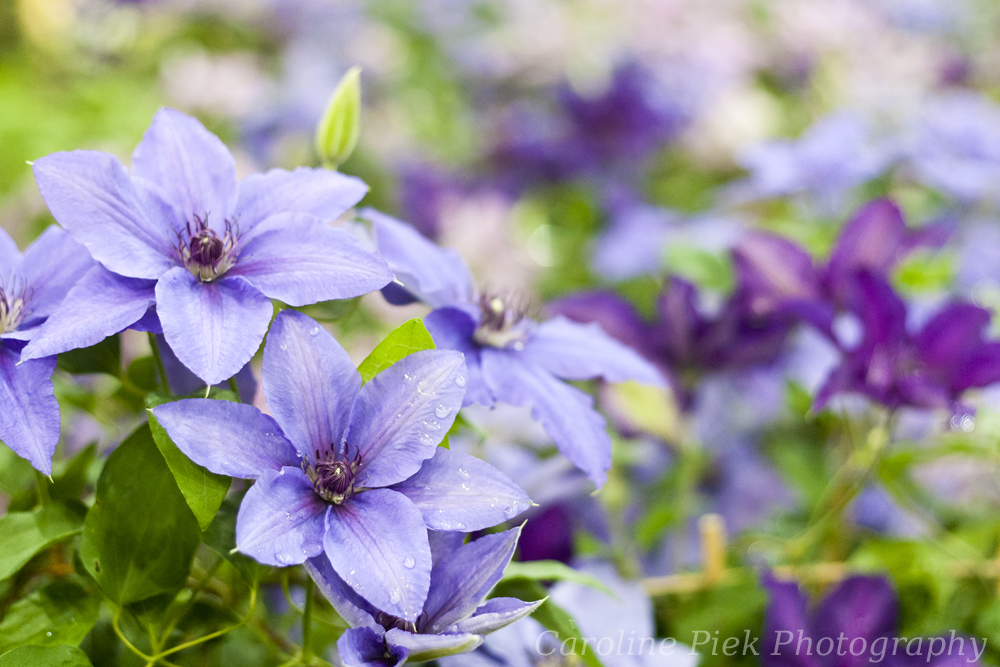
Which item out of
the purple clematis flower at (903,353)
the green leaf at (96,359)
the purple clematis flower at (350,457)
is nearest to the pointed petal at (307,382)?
the purple clematis flower at (350,457)

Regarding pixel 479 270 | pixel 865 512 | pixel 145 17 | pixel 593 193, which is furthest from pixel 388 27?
pixel 865 512

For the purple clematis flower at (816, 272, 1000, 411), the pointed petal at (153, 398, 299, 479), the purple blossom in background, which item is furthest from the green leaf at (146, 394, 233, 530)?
the purple blossom in background

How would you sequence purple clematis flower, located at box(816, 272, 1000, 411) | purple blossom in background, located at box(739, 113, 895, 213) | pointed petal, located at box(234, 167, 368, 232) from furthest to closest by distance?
purple blossom in background, located at box(739, 113, 895, 213) < purple clematis flower, located at box(816, 272, 1000, 411) < pointed petal, located at box(234, 167, 368, 232)

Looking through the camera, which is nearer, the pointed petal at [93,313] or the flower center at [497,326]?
the pointed petal at [93,313]

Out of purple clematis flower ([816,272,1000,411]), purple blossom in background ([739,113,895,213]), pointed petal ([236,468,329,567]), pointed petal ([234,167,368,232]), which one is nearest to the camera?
pointed petal ([236,468,329,567])

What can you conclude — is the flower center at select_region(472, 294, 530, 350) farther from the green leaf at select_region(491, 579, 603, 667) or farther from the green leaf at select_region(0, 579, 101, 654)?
the green leaf at select_region(0, 579, 101, 654)

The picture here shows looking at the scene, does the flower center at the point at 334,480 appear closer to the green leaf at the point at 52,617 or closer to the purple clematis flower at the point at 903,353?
the green leaf at the point at 52,617

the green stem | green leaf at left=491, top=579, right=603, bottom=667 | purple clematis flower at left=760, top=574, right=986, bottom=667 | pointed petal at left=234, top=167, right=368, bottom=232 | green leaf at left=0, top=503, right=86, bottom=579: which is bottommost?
purple clematis flower at left=760, top=574, right=986, bottom=667

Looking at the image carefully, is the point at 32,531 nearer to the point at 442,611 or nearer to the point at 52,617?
the point at 52,617
